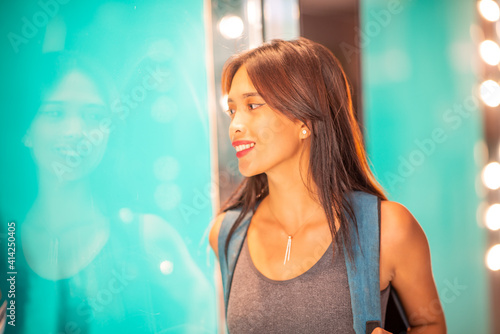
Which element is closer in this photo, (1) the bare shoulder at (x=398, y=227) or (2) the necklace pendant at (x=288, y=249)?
(1) the bare shoulder at (x=398, y=227)

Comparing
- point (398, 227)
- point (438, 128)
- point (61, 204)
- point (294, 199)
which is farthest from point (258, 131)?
point (438, 128)

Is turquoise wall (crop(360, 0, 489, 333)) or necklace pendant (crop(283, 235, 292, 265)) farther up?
turquoise wall (crop(360, 0, 489, 333))

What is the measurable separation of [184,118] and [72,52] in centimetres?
38

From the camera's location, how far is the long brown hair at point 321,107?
46.3 inches

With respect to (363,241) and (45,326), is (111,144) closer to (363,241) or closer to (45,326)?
(45,326)

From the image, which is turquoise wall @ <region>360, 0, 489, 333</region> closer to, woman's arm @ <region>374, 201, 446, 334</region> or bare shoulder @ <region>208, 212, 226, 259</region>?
woman's arm @ <region>374, 201, 446, 334</region>

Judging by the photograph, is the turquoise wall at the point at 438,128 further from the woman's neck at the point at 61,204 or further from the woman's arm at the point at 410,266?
the woman's neck at the point at 61,204

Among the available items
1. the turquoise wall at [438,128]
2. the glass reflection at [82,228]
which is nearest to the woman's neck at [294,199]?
the glass reflection at [82,228]

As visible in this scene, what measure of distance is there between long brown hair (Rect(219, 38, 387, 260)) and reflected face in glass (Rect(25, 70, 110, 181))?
456mm

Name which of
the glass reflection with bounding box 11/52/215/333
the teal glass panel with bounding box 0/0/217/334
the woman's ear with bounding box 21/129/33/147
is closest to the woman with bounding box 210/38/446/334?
the teal glass panel with bounding box 0/0/217/334

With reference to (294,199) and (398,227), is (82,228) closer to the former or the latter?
(294,199)

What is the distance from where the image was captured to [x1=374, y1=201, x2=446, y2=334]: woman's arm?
3.65ft

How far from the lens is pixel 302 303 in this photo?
113cm

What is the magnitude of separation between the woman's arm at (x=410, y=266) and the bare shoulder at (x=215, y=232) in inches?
21.7
